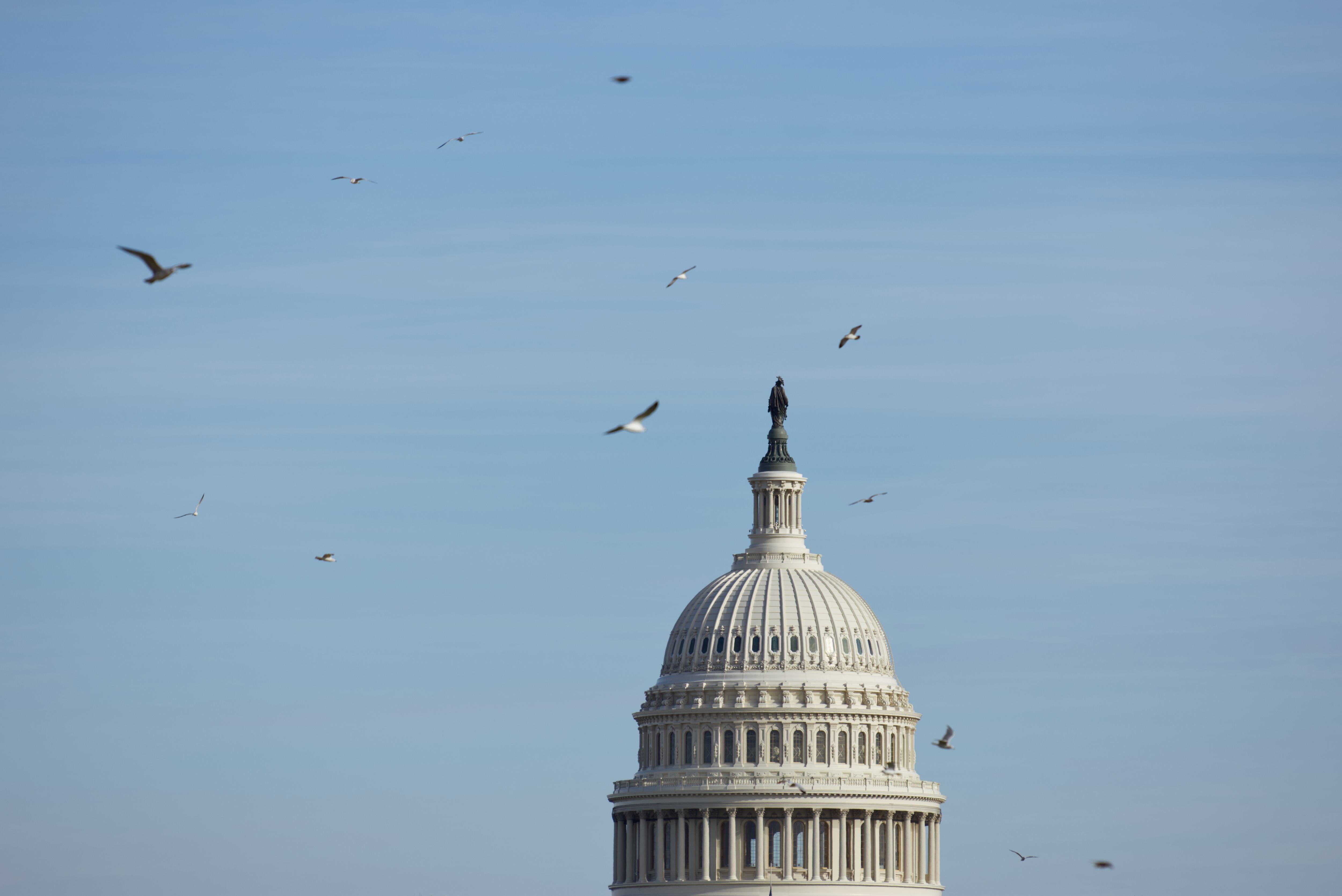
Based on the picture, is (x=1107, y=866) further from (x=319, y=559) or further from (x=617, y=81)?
(x=617, y=81)

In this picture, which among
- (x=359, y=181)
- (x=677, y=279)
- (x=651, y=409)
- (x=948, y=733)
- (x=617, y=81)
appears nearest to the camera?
(x=651, y=409)

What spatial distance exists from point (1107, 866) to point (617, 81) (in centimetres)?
5189

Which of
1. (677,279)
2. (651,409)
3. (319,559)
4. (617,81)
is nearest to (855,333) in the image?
(677,279)

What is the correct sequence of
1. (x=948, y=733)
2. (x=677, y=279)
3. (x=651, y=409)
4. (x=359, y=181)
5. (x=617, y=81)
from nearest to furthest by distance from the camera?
(x=651, y=409) → (x=617, y=81) → (x=359, y=181) → (x=677, y=279) → (x=948, y=733)

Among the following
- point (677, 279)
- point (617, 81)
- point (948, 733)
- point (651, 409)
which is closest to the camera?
point (651, 409)

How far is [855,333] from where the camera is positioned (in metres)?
148

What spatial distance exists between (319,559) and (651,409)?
4771 centimetres

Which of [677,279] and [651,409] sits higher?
[677,279]

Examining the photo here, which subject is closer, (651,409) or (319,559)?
(651,409)

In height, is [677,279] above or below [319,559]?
above

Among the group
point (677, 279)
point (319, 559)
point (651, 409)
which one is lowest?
point (651, 409)

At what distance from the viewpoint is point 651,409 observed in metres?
102

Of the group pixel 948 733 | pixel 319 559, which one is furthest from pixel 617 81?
pixel 948 733

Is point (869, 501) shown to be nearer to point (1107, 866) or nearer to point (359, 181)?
point (1107, 866)
